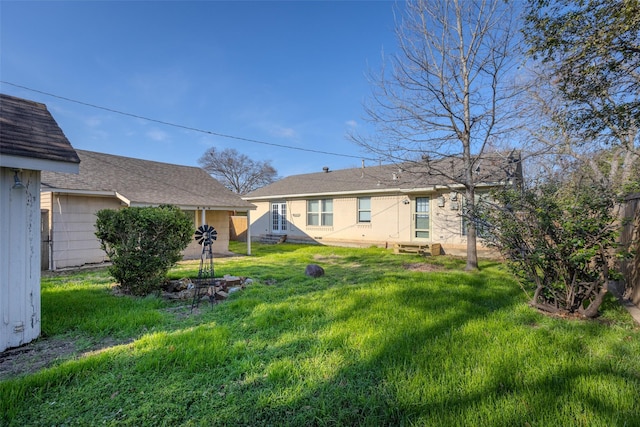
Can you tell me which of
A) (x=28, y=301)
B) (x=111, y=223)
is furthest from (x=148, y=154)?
(x=28, y=301)

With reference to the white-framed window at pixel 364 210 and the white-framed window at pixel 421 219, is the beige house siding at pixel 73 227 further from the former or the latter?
the white-framed window at pixel 421 219

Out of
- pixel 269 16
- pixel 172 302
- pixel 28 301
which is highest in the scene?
pixel 269 16

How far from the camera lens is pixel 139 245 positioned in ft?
19.4

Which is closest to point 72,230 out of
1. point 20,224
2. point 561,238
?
point 20,224

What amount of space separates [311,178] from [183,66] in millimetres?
9519

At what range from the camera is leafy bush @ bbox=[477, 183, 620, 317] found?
4047mm

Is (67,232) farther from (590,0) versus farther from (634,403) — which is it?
(590,0)

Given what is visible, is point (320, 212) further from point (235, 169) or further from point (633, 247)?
Answer: point (235, 169)

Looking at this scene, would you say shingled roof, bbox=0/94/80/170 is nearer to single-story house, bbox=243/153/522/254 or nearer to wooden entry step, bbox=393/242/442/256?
single-story house, bbox=243/153/522/254

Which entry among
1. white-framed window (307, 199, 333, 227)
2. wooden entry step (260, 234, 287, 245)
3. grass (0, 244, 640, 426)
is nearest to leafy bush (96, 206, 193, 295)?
grass (0, 244, 640, 426)

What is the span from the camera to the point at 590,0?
12.8 ft

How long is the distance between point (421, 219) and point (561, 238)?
Result: 28.5ft

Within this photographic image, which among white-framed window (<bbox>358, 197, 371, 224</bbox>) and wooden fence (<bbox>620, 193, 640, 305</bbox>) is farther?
white-framed window (<bbox>358, 197, 371, 224</bbox>)

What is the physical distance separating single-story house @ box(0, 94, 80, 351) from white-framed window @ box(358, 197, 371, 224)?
1222cm
